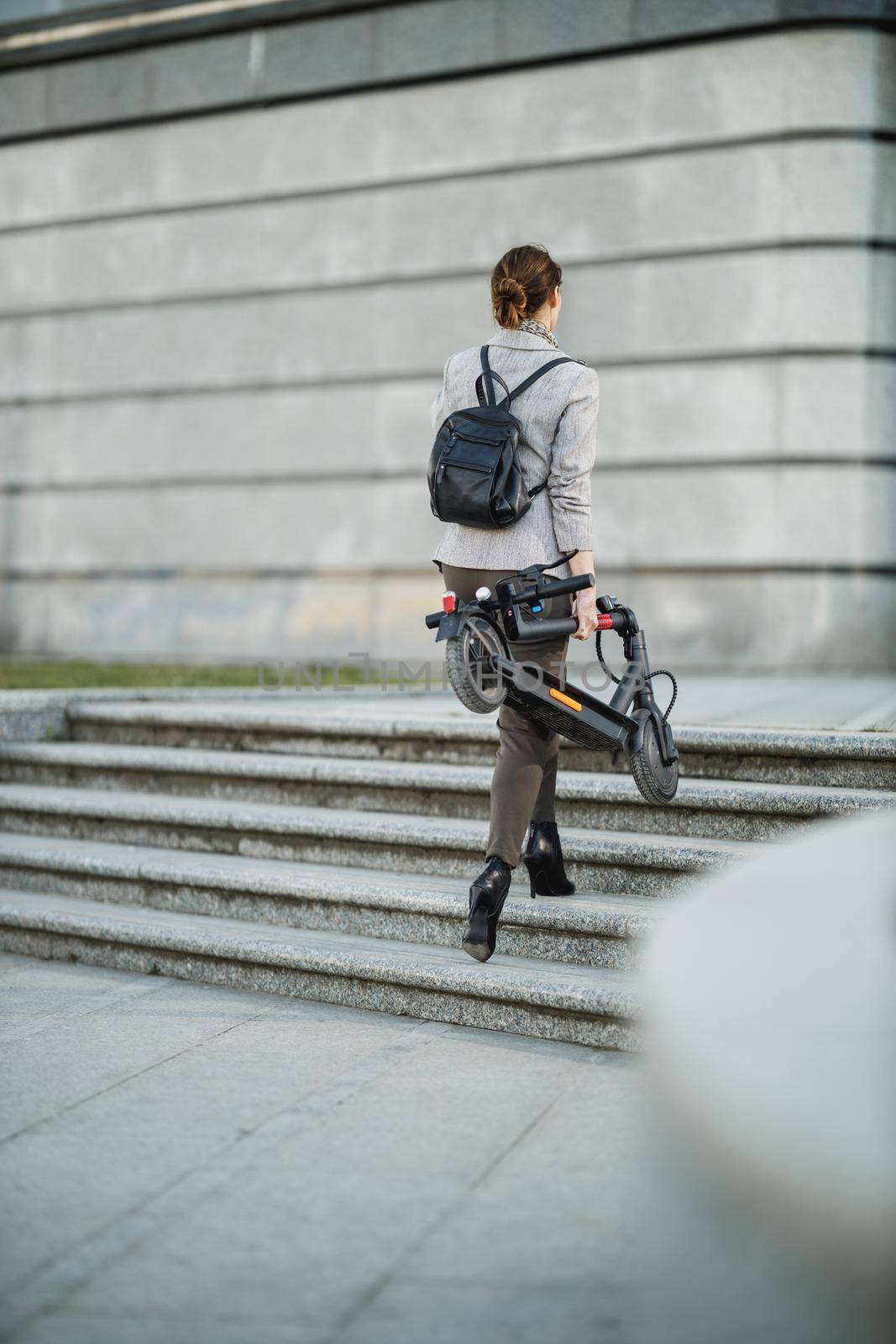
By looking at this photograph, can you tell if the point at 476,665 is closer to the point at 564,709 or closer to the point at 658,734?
the point at 564,709

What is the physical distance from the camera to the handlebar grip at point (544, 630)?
4.05m

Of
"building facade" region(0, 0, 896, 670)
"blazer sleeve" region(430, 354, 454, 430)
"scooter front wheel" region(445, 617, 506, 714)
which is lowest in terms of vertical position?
"scooter front wheel" region(445, 617, 506, 714)

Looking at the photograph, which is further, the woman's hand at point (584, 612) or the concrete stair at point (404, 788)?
the concrete stair at point (404, 788)

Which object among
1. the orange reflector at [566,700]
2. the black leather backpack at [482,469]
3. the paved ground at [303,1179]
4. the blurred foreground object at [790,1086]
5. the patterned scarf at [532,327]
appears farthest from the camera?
the patterned scarf at [532,327]

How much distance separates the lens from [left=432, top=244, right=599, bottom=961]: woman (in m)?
4.14

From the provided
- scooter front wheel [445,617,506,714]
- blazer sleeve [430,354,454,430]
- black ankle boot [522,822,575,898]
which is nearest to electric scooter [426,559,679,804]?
scooter front wheel [445,617,506,714]

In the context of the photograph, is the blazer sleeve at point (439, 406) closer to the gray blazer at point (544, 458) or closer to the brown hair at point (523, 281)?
the gray blazer at point (544, 458)

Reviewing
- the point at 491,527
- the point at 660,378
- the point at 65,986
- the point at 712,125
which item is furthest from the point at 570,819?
the point at 712,125

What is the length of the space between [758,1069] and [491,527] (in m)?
2.36

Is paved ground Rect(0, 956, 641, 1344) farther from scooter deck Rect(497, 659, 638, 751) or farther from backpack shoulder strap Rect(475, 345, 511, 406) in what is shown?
backpack shoulder strap Rect(475, 345, 511, 406)

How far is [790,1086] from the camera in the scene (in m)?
1.97

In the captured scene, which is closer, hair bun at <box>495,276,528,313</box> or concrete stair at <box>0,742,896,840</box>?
hair bun at <box>495,276,528,313</box>

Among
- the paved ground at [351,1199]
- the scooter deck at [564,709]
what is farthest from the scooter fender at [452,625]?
the paved ground at [351,1199]

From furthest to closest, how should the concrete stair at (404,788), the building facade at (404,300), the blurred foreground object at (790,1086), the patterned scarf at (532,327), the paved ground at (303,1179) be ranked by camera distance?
the building facade at (404,300)
the concrete stair at (404,788)
the patterned scarf at (532,327)
the paved ground at (303,1179)
the blurred foreground object at (790,1086)
